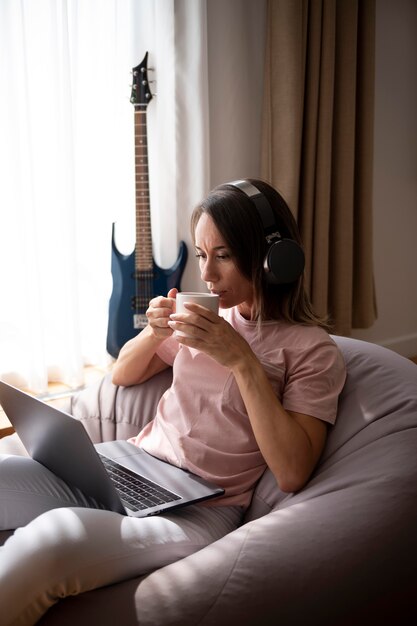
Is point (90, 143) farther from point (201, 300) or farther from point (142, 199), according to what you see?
point (201, 300)

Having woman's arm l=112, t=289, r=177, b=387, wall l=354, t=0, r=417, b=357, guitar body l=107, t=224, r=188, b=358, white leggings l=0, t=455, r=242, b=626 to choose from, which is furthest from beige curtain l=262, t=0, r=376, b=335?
white leggings l=0, t=455, r=242, b=626

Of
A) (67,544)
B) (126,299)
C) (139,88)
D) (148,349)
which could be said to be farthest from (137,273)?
(67,544)

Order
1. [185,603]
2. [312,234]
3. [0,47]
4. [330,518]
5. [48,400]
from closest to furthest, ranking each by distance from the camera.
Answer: [185,603], [330,518], [0,47], [48,400], [312,234]

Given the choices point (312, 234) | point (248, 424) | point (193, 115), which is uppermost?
point (193, 115)

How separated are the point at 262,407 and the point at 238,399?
0.13m

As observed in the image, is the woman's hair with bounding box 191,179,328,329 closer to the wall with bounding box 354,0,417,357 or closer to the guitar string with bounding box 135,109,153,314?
the guitar string with bounding box 135,109,153,314

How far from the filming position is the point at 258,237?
1.42m

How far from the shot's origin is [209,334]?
1288mm

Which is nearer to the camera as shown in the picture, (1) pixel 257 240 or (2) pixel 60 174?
(1) pixel 257 240

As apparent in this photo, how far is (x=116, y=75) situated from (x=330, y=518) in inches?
77.4

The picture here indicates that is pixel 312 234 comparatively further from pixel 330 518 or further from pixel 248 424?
pixel 330 518

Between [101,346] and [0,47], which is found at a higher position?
[0,47]

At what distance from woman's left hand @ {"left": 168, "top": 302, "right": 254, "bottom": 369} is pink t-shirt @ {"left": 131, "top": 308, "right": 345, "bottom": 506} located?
118 mm

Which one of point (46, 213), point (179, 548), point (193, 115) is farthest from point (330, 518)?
point (193, 115)
